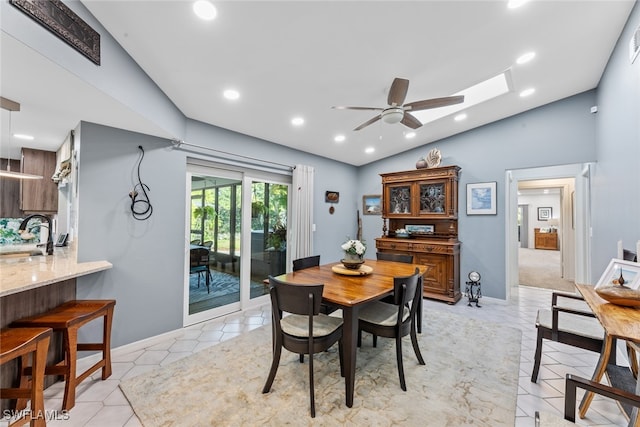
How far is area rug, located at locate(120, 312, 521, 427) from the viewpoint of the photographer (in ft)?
5.47

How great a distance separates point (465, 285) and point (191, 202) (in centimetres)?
443

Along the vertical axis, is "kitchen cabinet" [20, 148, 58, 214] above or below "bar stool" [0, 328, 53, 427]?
above

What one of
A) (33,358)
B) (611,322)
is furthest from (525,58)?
(33,358)

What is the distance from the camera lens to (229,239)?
3.62 m

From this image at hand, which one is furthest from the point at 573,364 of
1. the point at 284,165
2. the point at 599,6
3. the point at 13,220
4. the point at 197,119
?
the point at 13,220

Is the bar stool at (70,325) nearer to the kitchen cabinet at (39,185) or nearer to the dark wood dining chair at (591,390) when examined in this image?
the kitchen cabinet at (39,185)

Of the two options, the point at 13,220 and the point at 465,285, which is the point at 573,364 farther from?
the point at 13,220

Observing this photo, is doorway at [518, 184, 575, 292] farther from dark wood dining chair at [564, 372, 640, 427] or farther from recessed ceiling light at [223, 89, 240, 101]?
recessed ceiling light at [223, 89, 240, 101]

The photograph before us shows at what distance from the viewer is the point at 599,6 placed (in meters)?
2.00

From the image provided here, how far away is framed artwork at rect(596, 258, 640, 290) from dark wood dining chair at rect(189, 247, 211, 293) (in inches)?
149

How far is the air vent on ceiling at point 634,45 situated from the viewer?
1894 mm

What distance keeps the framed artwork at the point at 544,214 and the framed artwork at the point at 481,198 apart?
8412 millimetres


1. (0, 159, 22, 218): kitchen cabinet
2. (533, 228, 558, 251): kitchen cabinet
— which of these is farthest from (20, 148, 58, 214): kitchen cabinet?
(533, 228, 558, 251): kitchen cabinet

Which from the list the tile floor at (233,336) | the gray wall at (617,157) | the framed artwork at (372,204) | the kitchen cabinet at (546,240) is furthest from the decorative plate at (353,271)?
the kitchen cabinet at (546,240)
